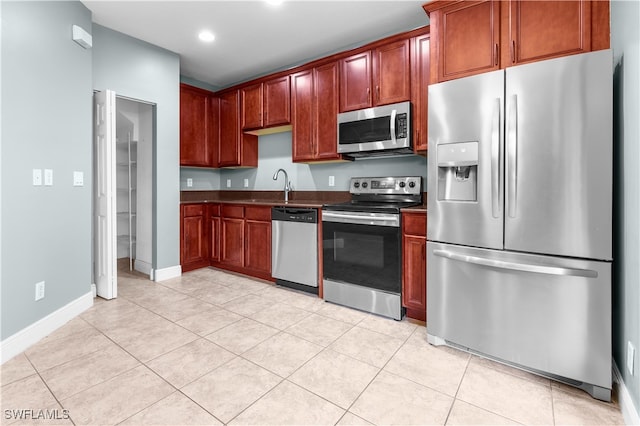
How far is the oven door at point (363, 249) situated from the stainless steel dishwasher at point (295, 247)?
6.9 inches

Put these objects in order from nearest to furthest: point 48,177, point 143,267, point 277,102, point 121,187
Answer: point 48,177, point 277,102, point 143,267, point 121,187

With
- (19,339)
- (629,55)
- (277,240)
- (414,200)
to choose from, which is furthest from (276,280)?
(629,55)

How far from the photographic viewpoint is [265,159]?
4.53 m

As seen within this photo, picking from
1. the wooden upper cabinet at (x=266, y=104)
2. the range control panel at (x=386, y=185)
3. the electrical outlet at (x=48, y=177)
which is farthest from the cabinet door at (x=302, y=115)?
the electrical outlet at (x=48, y=177)

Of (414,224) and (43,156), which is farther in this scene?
(414,224)

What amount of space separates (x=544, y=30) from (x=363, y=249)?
201 cm

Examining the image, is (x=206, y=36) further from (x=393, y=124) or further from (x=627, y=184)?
(x=627, y=184)

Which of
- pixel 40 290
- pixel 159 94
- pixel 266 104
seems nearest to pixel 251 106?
pixel 266 104

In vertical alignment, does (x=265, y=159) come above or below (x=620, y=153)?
above

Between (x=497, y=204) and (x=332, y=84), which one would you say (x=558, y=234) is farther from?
(x=332, y=84)

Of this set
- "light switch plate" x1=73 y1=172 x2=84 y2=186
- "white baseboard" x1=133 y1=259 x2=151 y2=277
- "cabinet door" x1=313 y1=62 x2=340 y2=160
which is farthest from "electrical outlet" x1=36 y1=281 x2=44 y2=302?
"cabinet door" x1=313 y1=62 x2=340 y2=160

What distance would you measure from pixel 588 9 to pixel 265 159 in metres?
3.61

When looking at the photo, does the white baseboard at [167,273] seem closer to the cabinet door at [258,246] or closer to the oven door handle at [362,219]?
the cabinet door at [258,246]

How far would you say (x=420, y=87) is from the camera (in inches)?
111
